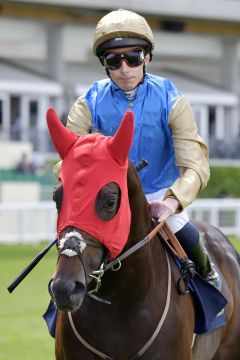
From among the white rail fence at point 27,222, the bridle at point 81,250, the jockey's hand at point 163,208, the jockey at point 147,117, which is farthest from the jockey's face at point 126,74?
the white rail fence at point 27,222

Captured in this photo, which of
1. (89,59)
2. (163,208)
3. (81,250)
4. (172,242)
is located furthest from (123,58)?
(89,59)

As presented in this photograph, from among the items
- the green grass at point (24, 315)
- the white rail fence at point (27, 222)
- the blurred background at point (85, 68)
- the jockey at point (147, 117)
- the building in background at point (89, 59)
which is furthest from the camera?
the building in background at point (89, 59)

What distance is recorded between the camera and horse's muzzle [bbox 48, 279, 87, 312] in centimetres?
415

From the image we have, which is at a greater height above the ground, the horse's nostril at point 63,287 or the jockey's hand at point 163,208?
the jockey's hand at point 163,208

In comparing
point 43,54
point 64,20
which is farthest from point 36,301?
point 43,54

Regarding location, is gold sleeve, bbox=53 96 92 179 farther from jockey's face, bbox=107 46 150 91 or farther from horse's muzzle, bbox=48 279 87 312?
horse's muzzle, bbox=48 279 87 312

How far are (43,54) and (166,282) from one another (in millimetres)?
38254

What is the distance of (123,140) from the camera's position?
14.6 ft

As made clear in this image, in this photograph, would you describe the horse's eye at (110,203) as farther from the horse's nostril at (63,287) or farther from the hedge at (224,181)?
the hedge at (224,181)

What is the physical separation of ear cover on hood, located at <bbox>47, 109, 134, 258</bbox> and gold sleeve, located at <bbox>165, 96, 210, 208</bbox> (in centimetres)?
65

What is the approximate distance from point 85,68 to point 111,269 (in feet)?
123

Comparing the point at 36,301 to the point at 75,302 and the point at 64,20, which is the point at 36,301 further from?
the point at 64,20

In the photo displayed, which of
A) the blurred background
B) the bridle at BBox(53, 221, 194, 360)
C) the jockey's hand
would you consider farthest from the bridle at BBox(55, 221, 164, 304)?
the blurred background

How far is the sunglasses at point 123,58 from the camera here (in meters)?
5.14
